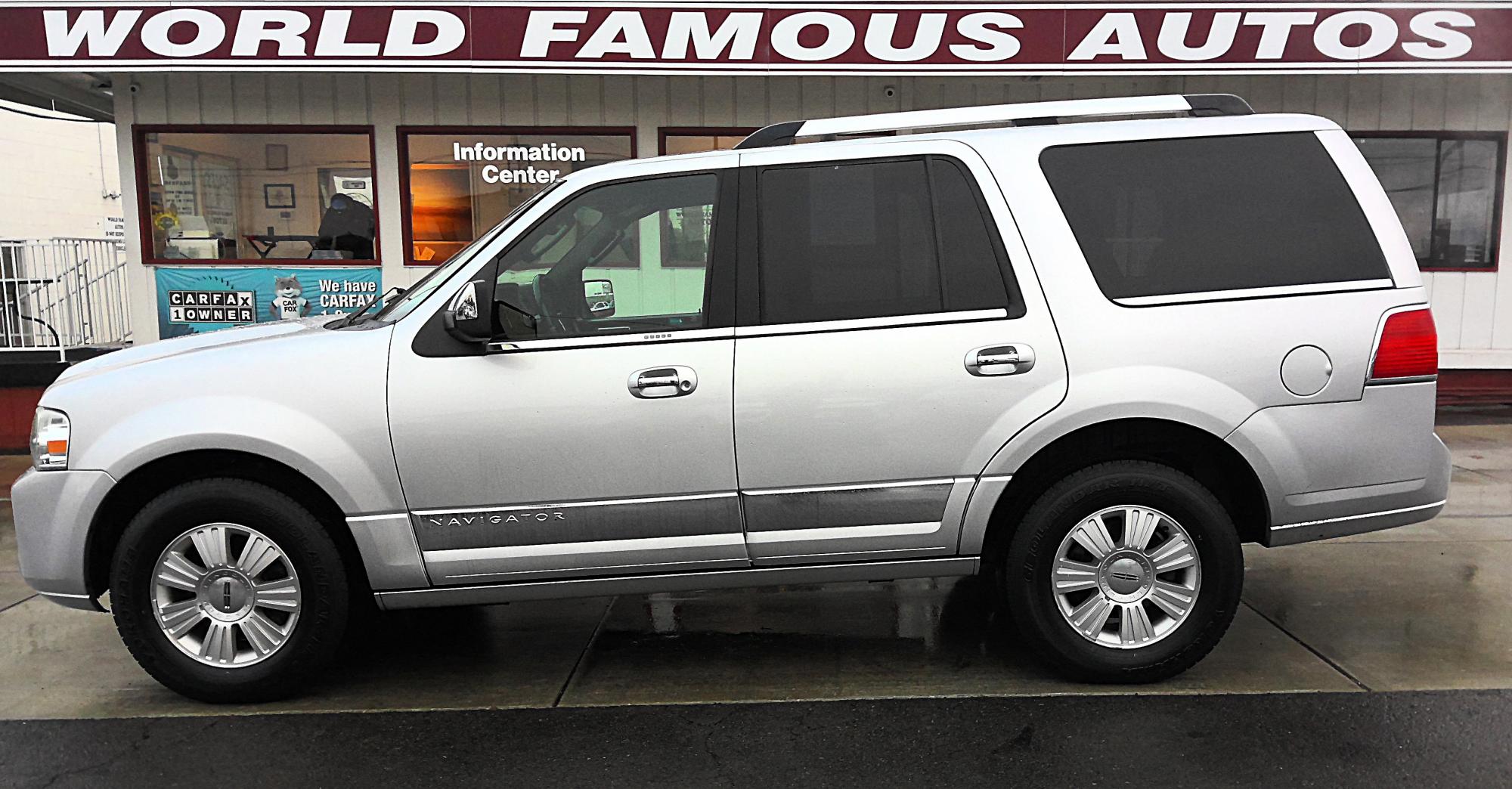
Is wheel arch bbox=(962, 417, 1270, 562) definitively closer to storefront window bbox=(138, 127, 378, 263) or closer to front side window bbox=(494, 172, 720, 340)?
front side window bbox=(494, 172, 720, 340)

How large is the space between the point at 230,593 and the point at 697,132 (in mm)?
6817

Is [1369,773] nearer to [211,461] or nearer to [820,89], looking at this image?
[211,461]

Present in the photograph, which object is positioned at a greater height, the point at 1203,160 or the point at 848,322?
the point at 1203,160

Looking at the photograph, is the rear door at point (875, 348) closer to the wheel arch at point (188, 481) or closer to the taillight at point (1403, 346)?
the taillight at point (1403, 346)

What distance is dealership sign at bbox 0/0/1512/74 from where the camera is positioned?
870 cm

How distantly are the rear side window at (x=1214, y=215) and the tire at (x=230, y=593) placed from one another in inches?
118

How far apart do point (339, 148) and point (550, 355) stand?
6.94 m

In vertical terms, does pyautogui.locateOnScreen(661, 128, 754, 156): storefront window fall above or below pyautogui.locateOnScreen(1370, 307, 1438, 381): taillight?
above

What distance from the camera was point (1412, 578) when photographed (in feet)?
18.5

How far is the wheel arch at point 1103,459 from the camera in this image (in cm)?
421

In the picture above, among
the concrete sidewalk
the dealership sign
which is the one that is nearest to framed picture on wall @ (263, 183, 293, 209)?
the dealership sign

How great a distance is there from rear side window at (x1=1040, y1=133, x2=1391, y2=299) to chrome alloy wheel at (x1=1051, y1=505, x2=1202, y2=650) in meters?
0.83

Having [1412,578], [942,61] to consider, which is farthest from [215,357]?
[942,61]

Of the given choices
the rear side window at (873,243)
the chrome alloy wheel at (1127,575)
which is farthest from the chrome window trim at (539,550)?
the chrome alloy wheel at (1127,575)
